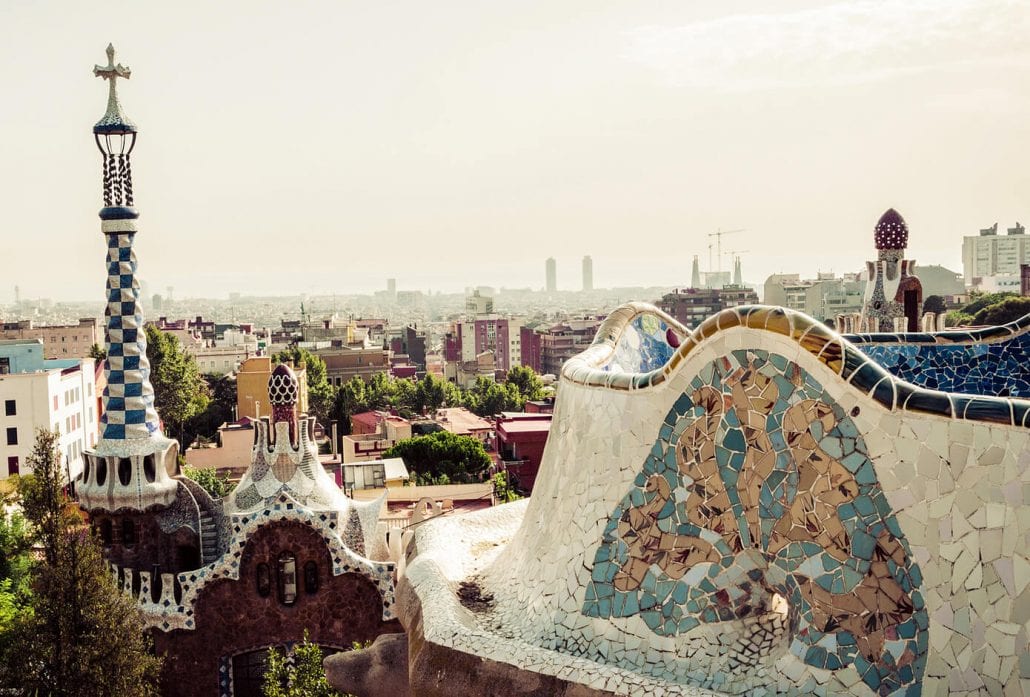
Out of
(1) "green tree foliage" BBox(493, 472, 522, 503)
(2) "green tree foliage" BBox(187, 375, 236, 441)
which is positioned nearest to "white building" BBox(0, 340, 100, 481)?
(2) "green tree foliage" BBox(187, 375, 236, 441)

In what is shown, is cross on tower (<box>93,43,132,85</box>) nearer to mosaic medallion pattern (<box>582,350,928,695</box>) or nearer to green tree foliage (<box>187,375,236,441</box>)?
mosaic medallion pattern (<box>582,350,928,695</box>)

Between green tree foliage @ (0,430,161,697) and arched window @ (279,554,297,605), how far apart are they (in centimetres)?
152

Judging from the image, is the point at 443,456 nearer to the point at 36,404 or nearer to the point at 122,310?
the point at 36,404

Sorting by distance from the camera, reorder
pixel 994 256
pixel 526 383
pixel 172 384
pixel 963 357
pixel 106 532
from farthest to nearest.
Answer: pixel 994 256, pixel 526 383, pixel 172 384, pixel 106 532, pixel 963 357

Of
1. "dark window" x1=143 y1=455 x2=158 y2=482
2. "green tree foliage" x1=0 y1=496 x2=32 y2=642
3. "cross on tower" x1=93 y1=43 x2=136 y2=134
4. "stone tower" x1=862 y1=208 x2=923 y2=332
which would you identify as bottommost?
"green tree foliage" x1=0 y1=496 x2=32 y2=642

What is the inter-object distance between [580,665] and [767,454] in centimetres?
157

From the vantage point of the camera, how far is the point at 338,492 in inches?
490

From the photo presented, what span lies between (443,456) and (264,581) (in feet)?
55.7

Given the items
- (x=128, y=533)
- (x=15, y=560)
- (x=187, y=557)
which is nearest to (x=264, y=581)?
(x=187, y=557)

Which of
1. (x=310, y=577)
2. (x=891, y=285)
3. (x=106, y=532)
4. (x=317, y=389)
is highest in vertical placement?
(x=891, y=285)

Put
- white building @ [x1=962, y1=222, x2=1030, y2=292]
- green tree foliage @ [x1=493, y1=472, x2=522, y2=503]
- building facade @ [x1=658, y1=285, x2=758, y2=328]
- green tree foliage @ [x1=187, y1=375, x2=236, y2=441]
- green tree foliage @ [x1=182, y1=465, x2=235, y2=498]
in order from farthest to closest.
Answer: white building @ [x1=962, y1=222, x2=1030, y2=292] → building facade @ [x1=658, y1=285, x2=758, y2=328] → green tree foliage @ [x1=187, y1=375, x2=236, y2=441] → green tree foliage @ [x1=182, y1=465, x2=235, y2=498] → green tree foliage @ [x1=493, y1=472, x2=522, y2=503]

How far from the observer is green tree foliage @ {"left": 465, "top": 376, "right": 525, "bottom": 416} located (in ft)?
151

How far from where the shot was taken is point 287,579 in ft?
38.6

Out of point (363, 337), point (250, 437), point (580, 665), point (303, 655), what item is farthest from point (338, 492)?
point (363, 337)
